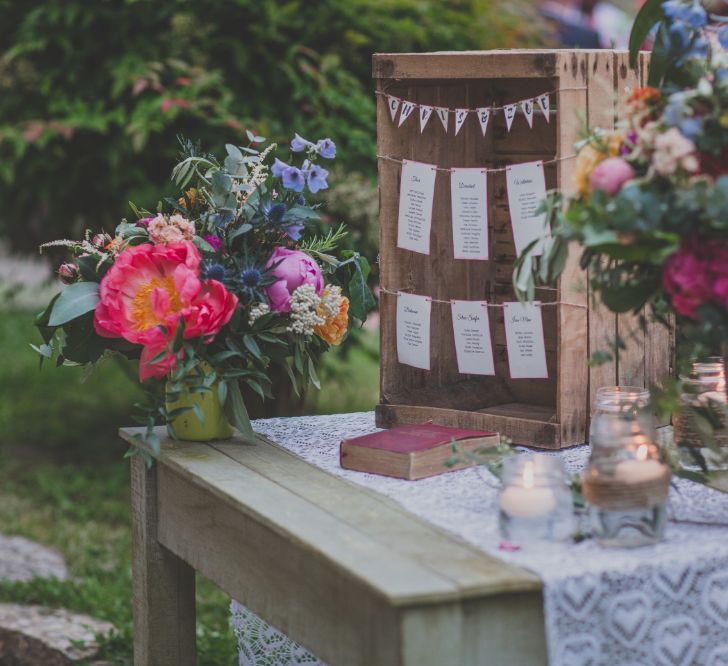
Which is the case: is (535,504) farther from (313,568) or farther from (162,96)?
(162,96)

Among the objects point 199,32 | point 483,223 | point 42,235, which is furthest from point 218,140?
point 483,223

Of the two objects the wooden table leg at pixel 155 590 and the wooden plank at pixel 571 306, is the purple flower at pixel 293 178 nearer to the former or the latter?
the wooden plank at pixel 571 306

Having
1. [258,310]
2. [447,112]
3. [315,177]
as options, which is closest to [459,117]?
[447,112]

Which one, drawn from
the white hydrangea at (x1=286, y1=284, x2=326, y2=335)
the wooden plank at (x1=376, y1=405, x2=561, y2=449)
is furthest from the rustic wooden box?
the white hydrangea at (x1=286, y1=284, x2=326, y2=335)

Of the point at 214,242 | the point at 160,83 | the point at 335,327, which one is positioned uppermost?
the point at 160,83

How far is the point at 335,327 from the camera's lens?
6.42 ft

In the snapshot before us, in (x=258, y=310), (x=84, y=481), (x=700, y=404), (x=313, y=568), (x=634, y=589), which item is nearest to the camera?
(x=634, y=589)

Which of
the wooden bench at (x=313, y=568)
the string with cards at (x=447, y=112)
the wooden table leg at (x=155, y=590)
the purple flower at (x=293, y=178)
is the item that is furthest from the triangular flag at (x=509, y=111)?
the wooden table leg at (x=155, y=590)

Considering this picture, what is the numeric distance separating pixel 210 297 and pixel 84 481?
3153 mm

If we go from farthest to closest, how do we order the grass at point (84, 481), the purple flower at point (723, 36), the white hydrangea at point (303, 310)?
the grass at point (84, 481) → the white hydrangea at point (303, 310) → the purple flower at point (723, 36)

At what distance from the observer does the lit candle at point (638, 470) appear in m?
1.42

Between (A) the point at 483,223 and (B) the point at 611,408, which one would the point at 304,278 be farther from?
(B) the point at 611,408

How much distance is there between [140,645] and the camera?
2.14m

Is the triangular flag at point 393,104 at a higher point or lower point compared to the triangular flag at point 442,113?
higher
